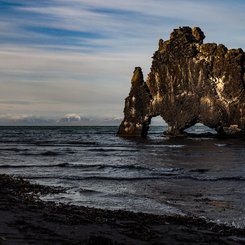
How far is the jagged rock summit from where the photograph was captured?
76.0 m

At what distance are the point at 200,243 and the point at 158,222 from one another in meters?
2.35

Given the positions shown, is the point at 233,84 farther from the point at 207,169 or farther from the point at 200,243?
the point at 200,243

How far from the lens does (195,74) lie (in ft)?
264

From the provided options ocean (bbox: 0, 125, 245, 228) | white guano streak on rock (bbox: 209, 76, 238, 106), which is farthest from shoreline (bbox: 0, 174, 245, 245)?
white guano streak on rock (bbox: 209, 76, 238, 106)

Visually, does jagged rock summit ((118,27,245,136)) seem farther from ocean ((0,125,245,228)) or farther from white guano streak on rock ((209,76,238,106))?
ocean ((0,125,245,228))

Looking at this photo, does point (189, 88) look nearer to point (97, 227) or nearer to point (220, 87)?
point (220, 87)

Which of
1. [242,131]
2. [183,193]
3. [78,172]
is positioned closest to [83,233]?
[183,193]

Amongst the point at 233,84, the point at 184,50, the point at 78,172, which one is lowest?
the point at 78,172

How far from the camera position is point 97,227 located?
10.7 meters

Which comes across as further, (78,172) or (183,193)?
(78,172)

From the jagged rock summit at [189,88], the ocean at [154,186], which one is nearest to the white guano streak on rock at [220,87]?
the jagged rock summit at [189,88]

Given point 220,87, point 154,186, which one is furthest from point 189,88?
point 154,186

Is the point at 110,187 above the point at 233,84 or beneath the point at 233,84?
beneath

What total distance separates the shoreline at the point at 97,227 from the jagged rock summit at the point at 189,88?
215 ft
